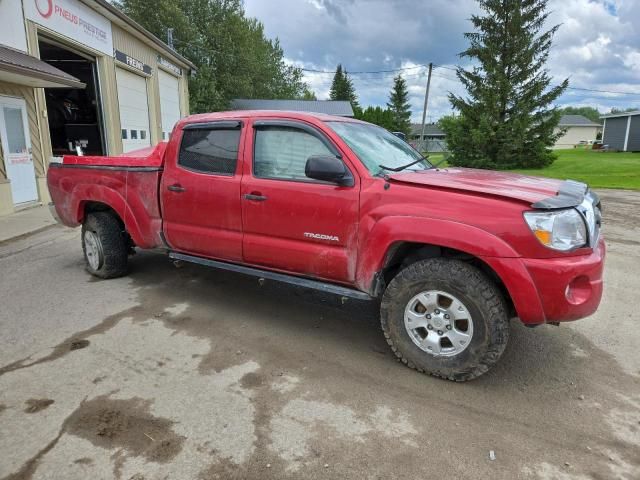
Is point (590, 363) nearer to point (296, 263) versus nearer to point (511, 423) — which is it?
point (511, 423)

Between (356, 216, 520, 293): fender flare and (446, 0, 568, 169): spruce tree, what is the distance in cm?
2305

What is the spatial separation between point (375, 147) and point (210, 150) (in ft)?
5.13

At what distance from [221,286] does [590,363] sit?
366 cm

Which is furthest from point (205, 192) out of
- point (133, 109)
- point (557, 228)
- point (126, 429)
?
point (133, 109)

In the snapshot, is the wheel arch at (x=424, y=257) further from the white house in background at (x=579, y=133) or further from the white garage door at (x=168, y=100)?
the white house in background at (x=579, y=133)

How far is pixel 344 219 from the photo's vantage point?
3.34 meters

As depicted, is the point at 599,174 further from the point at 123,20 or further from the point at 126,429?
the point at 126,429

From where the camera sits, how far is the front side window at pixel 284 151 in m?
3.65

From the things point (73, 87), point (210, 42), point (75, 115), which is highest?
point (210, 42)

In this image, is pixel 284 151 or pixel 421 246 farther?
pixel 284 151

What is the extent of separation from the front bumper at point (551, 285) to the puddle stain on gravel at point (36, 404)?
9.77ft

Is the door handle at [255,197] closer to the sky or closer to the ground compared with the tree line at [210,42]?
closer to the ground

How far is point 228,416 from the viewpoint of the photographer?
268 cm

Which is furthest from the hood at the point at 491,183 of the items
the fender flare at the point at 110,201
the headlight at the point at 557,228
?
the fender flare at the point at 110,201
